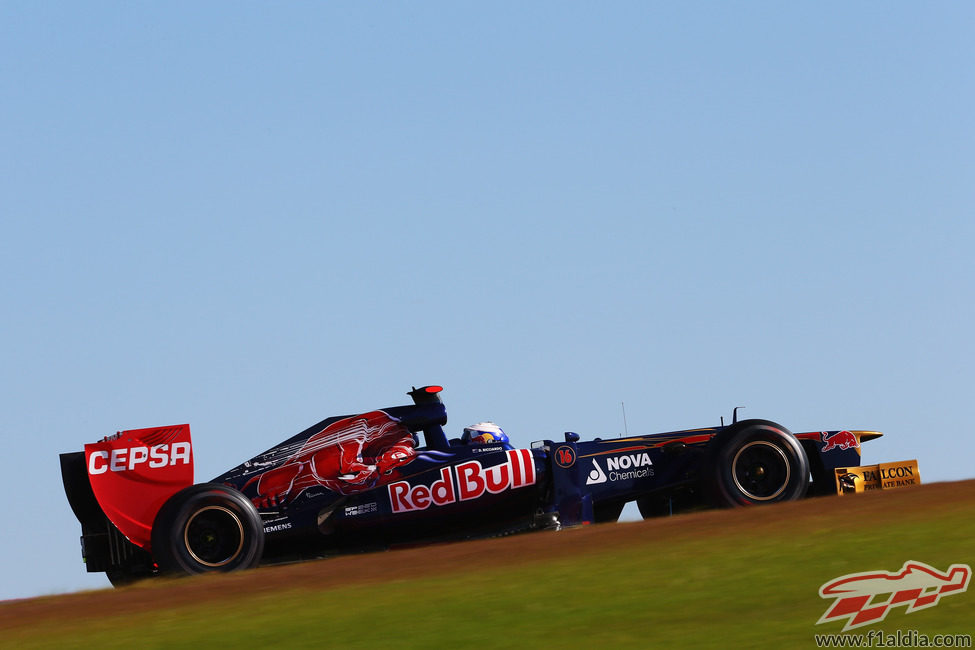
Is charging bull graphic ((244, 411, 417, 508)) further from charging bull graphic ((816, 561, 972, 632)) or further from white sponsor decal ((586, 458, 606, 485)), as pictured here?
charging bull graphic ((816, 561, 972, 632))

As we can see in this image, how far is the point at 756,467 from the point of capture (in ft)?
46.8

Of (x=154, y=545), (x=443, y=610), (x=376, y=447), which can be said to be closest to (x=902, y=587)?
(x=443, y=610)

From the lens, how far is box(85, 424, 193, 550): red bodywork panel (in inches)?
544

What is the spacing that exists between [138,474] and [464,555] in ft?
12.7

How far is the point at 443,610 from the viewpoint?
996 cm

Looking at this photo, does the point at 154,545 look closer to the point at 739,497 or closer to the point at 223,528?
the point at 223,528

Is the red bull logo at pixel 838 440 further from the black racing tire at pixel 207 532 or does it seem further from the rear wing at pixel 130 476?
the rear wing at pixel 130 476

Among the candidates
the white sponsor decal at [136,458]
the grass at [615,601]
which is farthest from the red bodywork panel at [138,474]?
the grass at [615,601]

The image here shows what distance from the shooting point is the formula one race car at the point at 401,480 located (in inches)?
549

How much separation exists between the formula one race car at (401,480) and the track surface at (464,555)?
433 mm

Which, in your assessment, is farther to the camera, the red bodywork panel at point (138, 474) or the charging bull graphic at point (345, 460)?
the charging bull graphic at point (345, 460)

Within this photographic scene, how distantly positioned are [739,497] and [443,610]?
5.24 metres

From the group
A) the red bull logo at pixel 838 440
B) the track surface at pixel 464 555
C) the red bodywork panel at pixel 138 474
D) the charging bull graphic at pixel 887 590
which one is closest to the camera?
the charging bull graphic at pixel 887 590

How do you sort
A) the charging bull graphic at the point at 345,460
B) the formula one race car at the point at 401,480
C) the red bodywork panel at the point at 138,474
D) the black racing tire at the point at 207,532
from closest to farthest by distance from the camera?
the black racing tire at the point at 207,532 → the red bodywork panel at the point at 138,474 → the formula one race car at the point at 401,480 → the charging bull graphic at the point at 345,460
